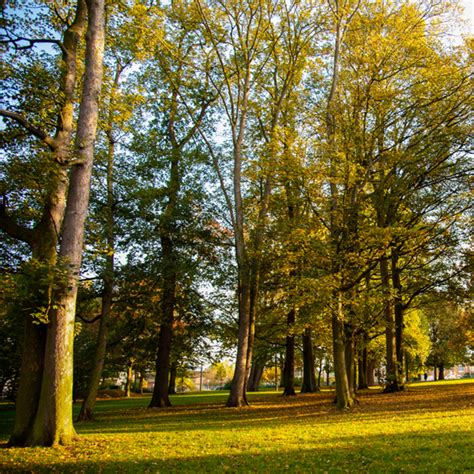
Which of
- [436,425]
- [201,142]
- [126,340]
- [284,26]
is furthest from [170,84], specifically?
[436,425]

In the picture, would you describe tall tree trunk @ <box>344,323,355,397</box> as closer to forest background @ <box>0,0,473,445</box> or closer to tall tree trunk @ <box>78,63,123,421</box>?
forest background @ <box>0,0,473,445</box>

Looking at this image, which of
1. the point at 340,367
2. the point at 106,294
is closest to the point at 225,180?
the point at 106,294

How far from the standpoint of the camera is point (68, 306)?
9164mm

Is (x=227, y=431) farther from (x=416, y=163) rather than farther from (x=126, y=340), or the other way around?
(x=126, y=340)

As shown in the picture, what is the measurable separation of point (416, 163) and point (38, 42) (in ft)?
43.4

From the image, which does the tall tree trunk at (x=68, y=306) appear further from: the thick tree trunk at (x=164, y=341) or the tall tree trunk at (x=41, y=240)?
the thick tree trunk at (x=164, y=341)

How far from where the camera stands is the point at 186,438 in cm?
1023

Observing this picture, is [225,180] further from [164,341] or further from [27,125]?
[27,125]

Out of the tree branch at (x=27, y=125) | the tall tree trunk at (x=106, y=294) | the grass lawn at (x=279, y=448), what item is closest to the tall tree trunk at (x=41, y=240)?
the tree branch at (x=27, y=125)

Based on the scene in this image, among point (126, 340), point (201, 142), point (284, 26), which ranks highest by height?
point (284, 26)

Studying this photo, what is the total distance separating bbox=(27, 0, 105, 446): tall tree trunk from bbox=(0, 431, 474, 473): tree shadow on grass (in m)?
0.77

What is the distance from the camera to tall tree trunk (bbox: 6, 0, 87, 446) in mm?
9188

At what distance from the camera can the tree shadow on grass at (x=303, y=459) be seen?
268 inches

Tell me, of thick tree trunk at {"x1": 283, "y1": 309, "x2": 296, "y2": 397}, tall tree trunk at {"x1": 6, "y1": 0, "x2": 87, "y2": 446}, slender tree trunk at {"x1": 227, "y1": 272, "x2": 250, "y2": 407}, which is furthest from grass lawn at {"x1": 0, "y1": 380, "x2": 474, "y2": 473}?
thick tree trunk at {"x1": 283, "y1": 309, "x2": 296, "y2": 397}
